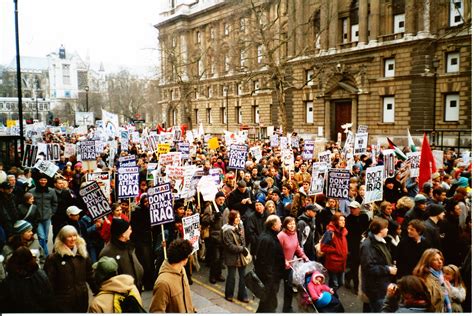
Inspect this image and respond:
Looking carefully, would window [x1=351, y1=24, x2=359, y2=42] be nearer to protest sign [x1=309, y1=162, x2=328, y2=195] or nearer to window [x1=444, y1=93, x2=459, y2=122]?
window [x1=444, y1=93, x2=459, y2=122]

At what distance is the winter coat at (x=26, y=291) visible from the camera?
15.1ft

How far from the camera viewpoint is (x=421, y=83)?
106 ft

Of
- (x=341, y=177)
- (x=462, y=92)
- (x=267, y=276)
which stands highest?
(x=462, y=92)

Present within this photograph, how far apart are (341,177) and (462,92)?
25.1m

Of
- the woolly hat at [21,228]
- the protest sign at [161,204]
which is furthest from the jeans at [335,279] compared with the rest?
the woolly hat at [21,228]

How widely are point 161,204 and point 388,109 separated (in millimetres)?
Answer: 30929

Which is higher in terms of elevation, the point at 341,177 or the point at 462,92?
the point at 462,92

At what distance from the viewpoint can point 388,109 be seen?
3491 cm

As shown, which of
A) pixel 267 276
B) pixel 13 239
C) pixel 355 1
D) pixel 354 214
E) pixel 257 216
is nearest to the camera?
pixel 13 239

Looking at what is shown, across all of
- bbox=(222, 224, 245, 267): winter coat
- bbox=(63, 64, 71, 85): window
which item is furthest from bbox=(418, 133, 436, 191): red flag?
bbox=(63, 64, 71, 85): window

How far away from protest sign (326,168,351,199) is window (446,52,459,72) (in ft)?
85.1

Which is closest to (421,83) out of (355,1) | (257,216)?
(355,1)

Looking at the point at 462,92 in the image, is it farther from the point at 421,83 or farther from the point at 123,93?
the point at 123,93

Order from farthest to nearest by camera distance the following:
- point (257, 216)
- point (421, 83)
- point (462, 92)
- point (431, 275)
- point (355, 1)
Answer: point (355, 1) < point (421, 83) < point (462, 92) < point (257, 216) < point (431, 275)
